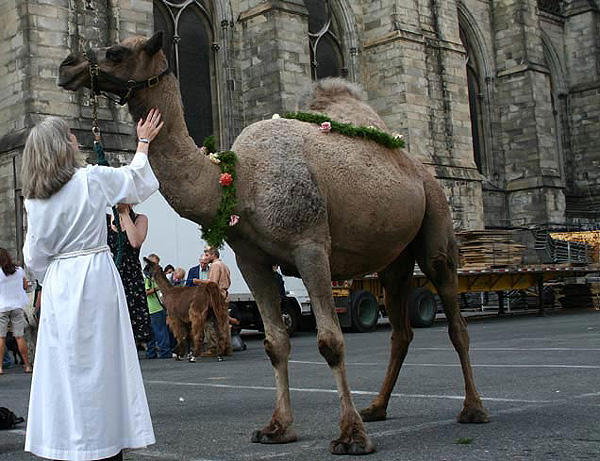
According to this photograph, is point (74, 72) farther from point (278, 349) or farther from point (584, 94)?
point (584, 94)

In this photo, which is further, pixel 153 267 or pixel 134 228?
pixel 153 267

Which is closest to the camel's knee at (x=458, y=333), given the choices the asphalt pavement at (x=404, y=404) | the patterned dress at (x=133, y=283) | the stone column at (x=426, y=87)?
the asphalt pavement at (x=404, y=404)

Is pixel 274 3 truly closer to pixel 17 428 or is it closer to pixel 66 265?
pixel 17 428

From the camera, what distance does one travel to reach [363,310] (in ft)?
61.6

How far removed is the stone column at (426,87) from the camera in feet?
88.1

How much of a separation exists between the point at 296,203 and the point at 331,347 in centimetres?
85

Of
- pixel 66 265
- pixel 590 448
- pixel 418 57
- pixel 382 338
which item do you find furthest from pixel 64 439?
pixel 418 57

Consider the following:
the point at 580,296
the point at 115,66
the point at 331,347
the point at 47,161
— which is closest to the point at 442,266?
the point at 331,347

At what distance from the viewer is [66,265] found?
4156 millimetres

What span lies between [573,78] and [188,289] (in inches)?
1198

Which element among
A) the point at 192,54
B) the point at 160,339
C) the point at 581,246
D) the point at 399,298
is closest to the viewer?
the point at 399,298

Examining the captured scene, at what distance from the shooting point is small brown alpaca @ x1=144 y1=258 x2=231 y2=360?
13.2 metres

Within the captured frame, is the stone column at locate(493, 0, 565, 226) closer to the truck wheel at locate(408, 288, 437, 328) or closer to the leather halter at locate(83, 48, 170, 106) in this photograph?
the truck wheel at locate(408, 288, 437, 328)

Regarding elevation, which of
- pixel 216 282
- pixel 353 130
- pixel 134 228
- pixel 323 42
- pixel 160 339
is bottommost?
pixel 160 339
